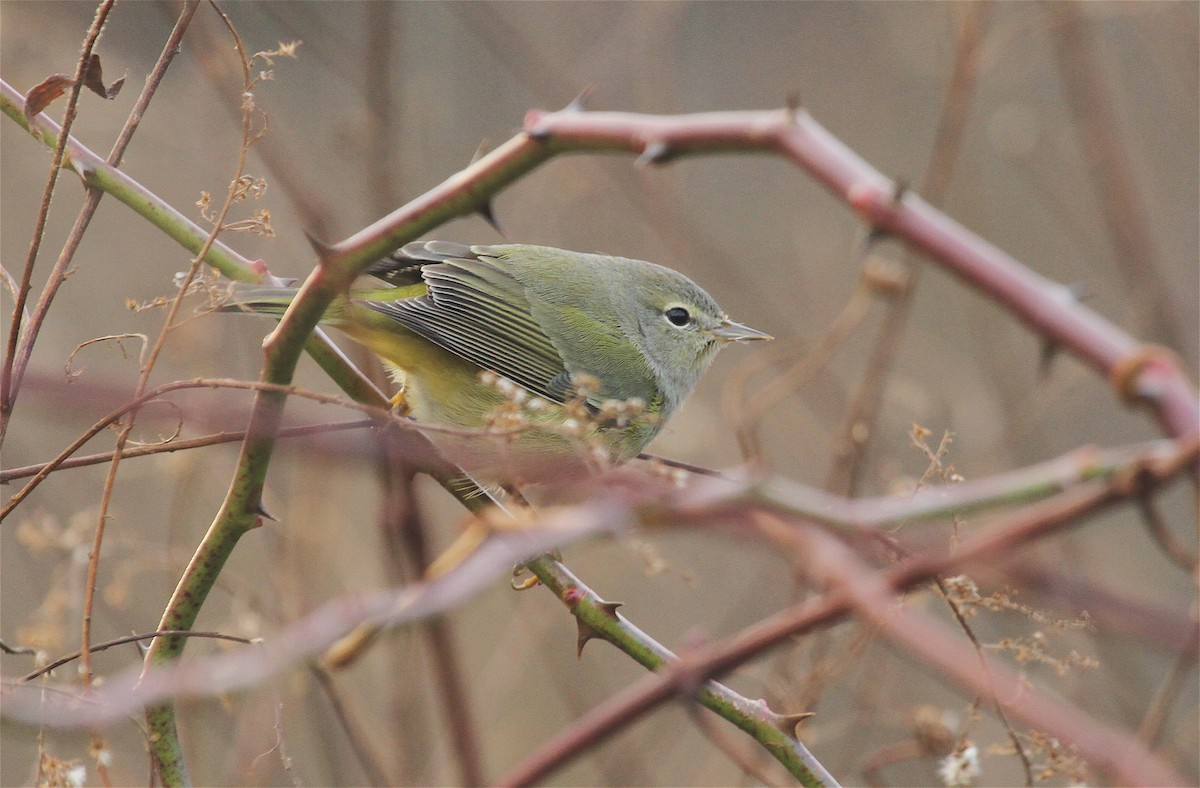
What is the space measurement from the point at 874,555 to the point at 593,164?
17.8ft

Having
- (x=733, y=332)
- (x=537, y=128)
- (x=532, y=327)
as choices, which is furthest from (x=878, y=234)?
(x=733, y=332)

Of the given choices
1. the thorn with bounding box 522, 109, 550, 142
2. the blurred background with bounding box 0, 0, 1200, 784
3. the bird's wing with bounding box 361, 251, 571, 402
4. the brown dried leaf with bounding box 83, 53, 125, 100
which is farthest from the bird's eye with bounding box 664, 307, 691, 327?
the thorn with bounding box 522, 109, 550, 142

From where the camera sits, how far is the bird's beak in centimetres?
438

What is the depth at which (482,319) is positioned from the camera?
12.7 ft

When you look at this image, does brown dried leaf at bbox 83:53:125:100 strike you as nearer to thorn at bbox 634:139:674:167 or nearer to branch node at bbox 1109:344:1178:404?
thorn at bbox 634:139:674:167

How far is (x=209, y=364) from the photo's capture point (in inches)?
162

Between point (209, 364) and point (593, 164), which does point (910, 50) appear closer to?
point (593, 164)

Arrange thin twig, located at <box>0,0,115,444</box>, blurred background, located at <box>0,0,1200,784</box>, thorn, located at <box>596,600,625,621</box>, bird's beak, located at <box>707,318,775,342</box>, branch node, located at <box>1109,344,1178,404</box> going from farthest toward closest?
bird's beak, located at <box>707,318,775,342</box>
blurred background, located at <box>0,0,1200,784</box>
thorn, located at <box>596,600,625,621</box>
thin twig, located at <box>0,0,115,444</box>
branch node, located at <box>1109,344,1178,404</box>

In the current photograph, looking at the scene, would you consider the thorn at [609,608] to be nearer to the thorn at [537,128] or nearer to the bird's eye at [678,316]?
the thorn at [537,128]

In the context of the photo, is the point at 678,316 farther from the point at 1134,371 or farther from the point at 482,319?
the point at 1134,371

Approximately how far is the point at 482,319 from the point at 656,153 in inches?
119

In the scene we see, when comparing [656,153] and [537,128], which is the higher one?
[537,128]

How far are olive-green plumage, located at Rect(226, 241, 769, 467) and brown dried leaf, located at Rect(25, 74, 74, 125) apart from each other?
5.11ft

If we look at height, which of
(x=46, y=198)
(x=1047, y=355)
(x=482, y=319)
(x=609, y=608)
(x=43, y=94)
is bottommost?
(x=1047, y=355)
